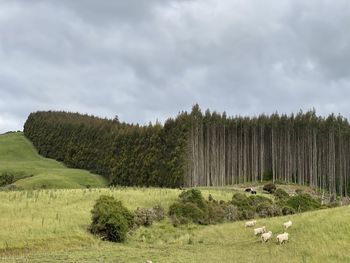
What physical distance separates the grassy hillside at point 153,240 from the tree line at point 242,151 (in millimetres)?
51117

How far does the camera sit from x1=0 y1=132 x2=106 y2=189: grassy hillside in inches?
3201

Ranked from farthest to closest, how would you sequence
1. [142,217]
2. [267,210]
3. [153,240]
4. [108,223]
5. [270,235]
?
1. [267,210]
2. [142,217]
3. [153,240]
4. [108,223]
5. [270,235]

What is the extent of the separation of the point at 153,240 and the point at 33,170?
3009 inches

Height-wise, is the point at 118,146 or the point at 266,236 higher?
the point at 118,146

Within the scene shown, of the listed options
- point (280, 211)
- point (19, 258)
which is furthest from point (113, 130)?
point (19, 258)

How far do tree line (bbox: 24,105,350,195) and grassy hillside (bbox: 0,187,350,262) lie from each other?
51.1 meters

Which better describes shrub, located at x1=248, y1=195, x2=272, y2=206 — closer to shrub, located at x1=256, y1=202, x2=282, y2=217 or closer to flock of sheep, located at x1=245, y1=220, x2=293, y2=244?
shrub, located at x1=256, y1=202, x2=282, y2=217

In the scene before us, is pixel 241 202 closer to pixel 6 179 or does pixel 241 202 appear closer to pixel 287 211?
pixel 287 211

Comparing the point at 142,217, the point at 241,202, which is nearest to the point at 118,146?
the point at 241,202

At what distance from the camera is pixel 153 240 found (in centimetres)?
3228

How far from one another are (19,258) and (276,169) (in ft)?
248

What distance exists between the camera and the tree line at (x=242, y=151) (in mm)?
89500

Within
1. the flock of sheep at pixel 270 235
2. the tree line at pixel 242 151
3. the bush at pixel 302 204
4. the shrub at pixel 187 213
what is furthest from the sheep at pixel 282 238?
the tree line at pixel 242 151

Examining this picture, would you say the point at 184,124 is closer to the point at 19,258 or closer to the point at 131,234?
the point at 131,234
